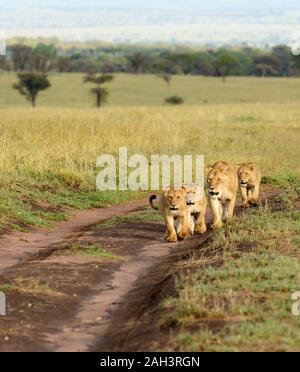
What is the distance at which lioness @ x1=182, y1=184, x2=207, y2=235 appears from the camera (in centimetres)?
1081

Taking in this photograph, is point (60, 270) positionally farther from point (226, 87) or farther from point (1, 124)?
point (226, 87)

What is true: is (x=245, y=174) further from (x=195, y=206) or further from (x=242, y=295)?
(x=242, y=295)

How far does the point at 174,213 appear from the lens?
10.7 m

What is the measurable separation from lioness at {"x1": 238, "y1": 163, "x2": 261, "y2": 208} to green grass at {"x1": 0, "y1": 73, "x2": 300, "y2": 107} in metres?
35.0

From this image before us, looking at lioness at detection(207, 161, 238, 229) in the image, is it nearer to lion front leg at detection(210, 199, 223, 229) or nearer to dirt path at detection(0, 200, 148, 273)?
lion front leg at detection(210, 199, 223, 229)

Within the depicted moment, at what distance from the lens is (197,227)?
11258 millimetres

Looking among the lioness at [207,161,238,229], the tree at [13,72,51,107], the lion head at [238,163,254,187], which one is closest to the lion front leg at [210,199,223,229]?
the lioness at [207,161,238,229]

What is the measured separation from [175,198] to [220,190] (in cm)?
76

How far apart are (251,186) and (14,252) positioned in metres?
3.69

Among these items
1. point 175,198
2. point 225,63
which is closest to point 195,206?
point 175,198

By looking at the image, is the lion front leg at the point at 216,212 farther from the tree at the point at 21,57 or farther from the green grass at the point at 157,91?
the tree at the point at 21,57

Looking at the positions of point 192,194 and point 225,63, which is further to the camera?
point 225,63
